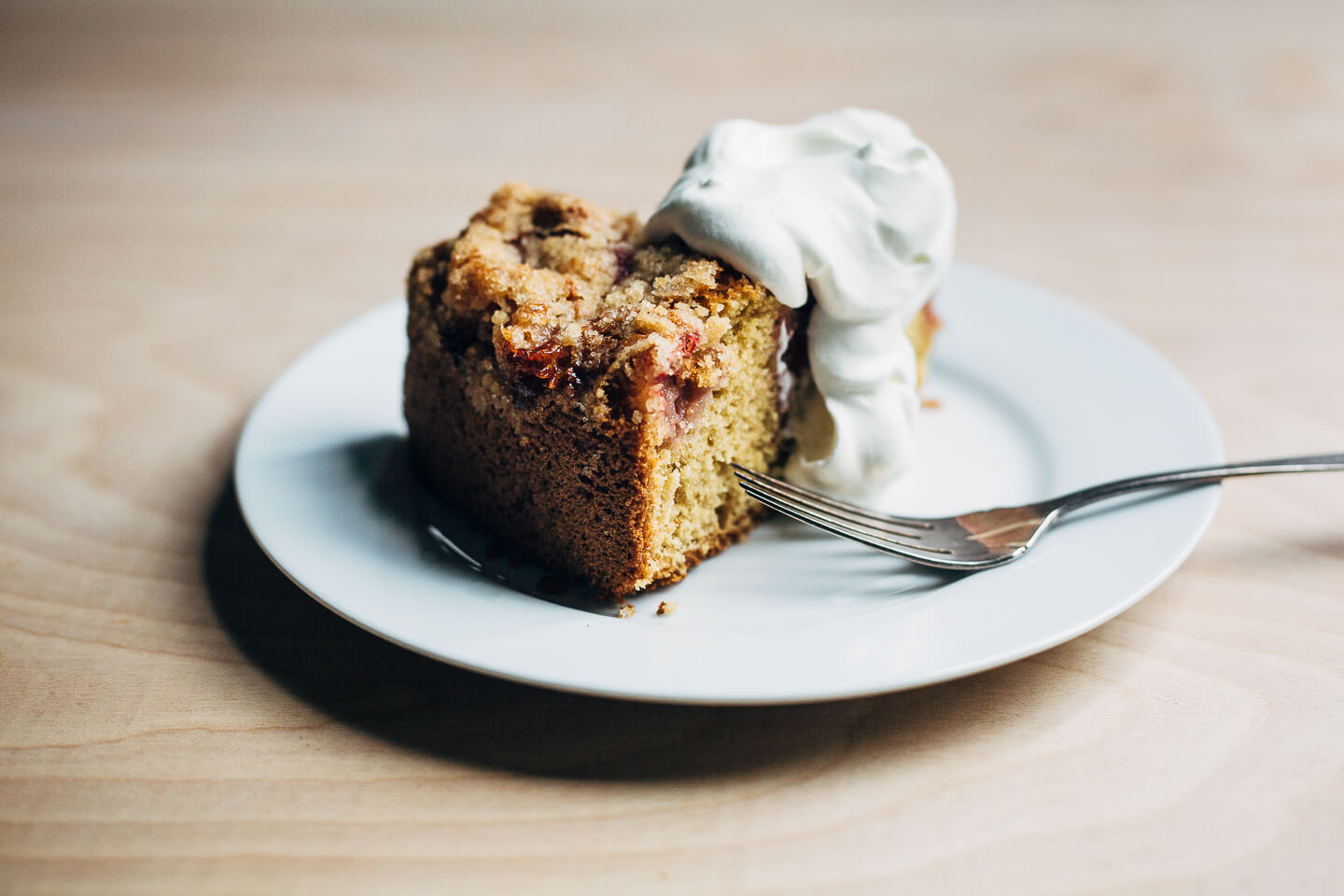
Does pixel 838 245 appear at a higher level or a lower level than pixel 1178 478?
higher

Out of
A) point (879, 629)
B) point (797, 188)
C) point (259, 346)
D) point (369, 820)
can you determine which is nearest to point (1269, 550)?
point (879, 629)

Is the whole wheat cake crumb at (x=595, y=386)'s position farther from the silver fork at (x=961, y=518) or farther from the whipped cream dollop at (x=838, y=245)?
the silver fork at (x=961, y=518)

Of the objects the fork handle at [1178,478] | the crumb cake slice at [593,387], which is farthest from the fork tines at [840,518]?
the fork handle at [1178,478]

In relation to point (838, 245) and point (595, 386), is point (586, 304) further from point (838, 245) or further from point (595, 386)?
point (838, 245)

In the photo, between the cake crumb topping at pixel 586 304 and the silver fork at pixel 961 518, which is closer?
the cake crumb topping at pixel 586 304

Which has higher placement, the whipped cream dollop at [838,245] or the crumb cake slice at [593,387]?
the whipped cream dollop at [838,245]

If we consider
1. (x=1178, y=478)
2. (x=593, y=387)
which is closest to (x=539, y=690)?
(x=593, y=387)
